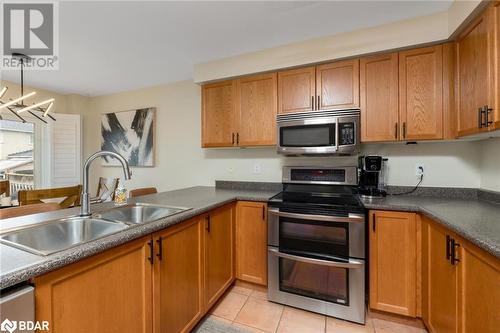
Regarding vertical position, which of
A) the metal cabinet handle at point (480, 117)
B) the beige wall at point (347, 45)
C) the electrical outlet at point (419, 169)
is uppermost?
the beige wall at point (347, 45)

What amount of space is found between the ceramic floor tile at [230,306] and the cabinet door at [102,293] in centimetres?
77

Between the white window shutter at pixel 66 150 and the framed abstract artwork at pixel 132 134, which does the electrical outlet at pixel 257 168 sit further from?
the white window shutter at pixel 66 150

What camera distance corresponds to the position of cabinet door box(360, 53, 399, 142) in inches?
74.9

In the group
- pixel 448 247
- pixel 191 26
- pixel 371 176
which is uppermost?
pixel 191 26

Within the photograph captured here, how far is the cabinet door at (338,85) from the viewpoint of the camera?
2.01 m

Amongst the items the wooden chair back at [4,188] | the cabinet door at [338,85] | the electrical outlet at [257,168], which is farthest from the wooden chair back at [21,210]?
the cabinet door at [338,85]

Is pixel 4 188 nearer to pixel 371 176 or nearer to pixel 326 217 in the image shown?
pixel 326 217

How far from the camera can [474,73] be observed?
150 cm

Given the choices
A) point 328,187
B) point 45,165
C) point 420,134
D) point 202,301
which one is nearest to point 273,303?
point 202,301

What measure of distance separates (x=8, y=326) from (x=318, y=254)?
1672 millimetres

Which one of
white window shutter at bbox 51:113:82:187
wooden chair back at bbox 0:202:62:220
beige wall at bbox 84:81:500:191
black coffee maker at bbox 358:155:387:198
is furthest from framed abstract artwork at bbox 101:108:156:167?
black coffee maker at bbox 358:155:387:198

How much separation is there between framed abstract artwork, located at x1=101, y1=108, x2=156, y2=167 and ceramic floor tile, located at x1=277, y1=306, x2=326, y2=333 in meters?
2.56

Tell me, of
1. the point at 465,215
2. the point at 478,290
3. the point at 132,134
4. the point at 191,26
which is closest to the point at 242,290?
the point at 478,290

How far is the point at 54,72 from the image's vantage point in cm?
284
